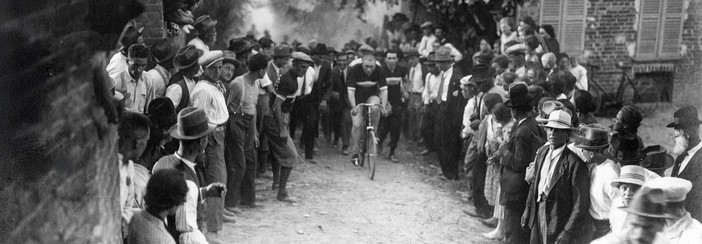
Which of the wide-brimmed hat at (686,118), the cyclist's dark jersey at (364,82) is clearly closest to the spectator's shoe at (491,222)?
the wide-brimmed hat at (686,118)

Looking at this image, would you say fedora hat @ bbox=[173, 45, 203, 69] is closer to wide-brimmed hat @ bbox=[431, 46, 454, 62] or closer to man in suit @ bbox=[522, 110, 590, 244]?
man in suit @ bbox=[522, 110, 590, 244]

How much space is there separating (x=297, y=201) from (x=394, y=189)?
1.45 m

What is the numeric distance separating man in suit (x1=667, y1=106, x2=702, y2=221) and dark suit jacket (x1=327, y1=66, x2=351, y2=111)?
18.1 ft

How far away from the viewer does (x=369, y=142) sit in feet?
31.5

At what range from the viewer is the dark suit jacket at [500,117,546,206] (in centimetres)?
637

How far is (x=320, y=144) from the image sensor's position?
1156 cm

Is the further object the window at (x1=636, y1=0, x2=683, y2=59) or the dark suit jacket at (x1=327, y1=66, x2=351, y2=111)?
the window at (x1=636, y1=0, x2=683, y2=59)

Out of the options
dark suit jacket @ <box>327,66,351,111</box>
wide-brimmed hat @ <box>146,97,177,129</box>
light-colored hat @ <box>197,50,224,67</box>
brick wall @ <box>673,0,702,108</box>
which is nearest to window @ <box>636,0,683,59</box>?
brick wall @ <box>673,0,702,108</box>

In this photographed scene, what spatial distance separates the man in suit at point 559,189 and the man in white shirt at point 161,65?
11.7 ft

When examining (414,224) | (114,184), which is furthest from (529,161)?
(114,184)

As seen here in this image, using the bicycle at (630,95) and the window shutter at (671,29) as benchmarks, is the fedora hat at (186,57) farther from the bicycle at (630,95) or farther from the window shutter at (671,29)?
the window shutter at (671,29)

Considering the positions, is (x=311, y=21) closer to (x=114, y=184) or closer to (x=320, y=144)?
(x=320, y=144)

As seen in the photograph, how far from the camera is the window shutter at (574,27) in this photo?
14328mm

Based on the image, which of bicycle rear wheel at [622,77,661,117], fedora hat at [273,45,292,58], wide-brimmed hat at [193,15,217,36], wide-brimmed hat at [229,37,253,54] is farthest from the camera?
bicycle rear wheel at [622,77,661,117]
